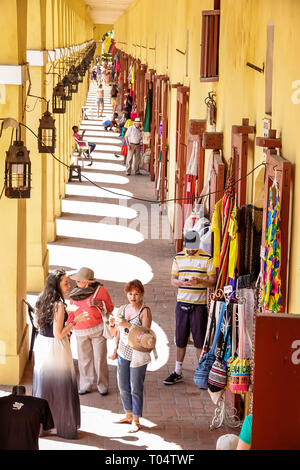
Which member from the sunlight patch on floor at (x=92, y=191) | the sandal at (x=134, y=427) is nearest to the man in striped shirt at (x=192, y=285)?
the sandal at (x=134, y=427)

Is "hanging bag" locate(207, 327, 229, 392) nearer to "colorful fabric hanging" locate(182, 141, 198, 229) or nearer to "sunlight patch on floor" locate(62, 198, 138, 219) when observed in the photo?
"colorful fabric hanging" locate(182, 141, 198, 229)

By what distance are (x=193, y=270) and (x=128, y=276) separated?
14.9ft

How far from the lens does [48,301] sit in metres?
7.64

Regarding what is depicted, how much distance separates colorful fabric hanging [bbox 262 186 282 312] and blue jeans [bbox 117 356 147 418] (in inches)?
61.6

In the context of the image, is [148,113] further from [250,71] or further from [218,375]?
[218,375]

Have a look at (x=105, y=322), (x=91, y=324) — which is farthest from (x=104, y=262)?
(x=105, y=322)

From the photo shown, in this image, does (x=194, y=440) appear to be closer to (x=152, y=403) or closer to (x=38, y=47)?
(x=152, y=403)

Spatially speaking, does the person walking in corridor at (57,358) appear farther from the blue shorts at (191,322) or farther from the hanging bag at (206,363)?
the blue shorts at (191,322)

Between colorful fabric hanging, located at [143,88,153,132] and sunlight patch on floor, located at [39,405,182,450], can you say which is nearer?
sunlight patch on floor, located at [39,405,182,450]

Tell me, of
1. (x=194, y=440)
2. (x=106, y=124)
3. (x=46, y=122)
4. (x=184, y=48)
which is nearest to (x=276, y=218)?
(x=194, y=440)

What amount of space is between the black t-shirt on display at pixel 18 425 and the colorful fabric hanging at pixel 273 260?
6.51 ft

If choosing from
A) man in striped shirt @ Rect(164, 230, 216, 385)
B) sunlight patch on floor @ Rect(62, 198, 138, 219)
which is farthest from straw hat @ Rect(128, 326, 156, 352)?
sunlight patch on floor @ Rect(62, 198, 138, 219)

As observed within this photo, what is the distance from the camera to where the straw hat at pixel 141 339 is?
7602 millimetres

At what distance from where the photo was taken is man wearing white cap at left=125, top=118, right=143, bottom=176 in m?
22.1
